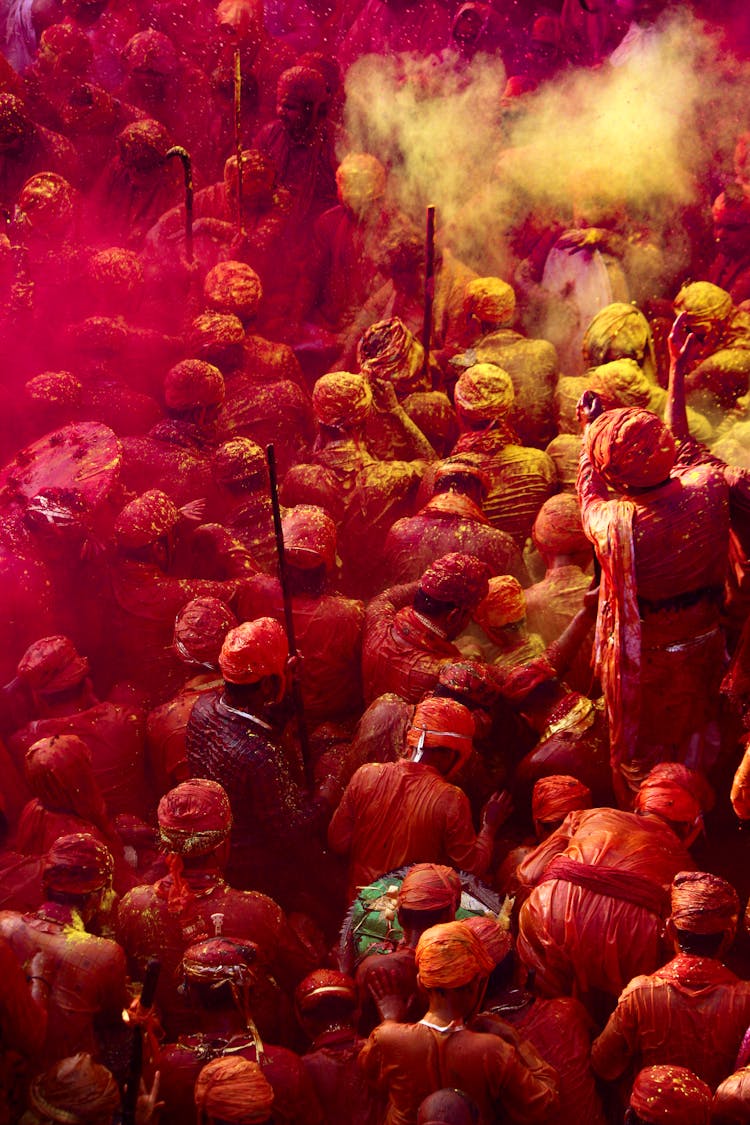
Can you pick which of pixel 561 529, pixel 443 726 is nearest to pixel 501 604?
pixel 561 529

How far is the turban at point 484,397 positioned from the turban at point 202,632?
2601mm

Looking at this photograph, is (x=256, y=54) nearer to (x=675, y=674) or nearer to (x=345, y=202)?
(x=345, y=202)

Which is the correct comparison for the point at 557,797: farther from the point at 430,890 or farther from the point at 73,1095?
the point at 73,1095

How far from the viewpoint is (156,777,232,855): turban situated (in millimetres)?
6184

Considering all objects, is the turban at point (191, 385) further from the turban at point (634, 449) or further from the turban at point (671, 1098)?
the turban at point (671, 1098)

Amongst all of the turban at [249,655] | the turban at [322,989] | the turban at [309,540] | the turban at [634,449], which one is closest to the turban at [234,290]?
the turban at [309,540]

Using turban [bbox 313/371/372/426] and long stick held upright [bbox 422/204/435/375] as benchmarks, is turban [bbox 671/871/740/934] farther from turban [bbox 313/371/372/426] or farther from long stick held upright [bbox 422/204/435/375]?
long stick held upright [bbox 422/204/435/375]

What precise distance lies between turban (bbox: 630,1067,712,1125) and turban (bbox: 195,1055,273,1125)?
130 centimetres

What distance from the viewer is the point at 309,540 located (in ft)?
26.5

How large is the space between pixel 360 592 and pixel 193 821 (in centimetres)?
336

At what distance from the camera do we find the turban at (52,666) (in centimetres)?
748

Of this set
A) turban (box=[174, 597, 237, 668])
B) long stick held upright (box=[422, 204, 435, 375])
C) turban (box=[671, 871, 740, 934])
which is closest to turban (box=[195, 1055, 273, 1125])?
turban (box=[671, 871, 740, 934])

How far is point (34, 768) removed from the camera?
6.65 metres

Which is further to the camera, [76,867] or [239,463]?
[239,463]
